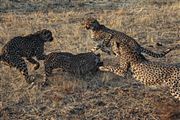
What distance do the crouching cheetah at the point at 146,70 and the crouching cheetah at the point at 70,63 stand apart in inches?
10.7

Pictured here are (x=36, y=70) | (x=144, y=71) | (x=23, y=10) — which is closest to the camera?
(x=144, y=71)

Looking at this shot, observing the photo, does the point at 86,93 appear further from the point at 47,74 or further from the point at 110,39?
the point at 110,39

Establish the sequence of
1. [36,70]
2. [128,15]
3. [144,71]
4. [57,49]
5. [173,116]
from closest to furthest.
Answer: [173,116]
[144,71]
[36,70]
[57,49]
[128,15]

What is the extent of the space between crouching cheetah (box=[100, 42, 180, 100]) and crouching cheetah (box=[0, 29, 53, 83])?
4.54ft

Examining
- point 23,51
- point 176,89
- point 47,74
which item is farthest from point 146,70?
point 23,51

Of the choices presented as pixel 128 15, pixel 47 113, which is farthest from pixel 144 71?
pixel 128 15

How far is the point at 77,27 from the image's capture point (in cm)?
1515

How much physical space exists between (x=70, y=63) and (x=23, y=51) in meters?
0.98

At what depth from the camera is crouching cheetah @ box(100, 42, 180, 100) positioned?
8.73 metres

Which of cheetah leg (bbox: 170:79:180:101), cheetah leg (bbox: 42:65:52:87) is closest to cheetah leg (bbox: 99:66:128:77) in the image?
cheetah leg (bbox: 42:65:52:87)

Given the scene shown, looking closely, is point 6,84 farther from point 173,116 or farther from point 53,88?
point 173,116

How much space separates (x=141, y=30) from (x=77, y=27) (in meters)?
1.83

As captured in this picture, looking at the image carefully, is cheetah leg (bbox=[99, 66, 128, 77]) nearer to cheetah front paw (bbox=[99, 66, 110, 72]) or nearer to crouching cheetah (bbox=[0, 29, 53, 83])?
cheetah front paw (bbox=[99, 66, 110, 72])

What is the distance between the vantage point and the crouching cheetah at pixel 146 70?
344 inches
